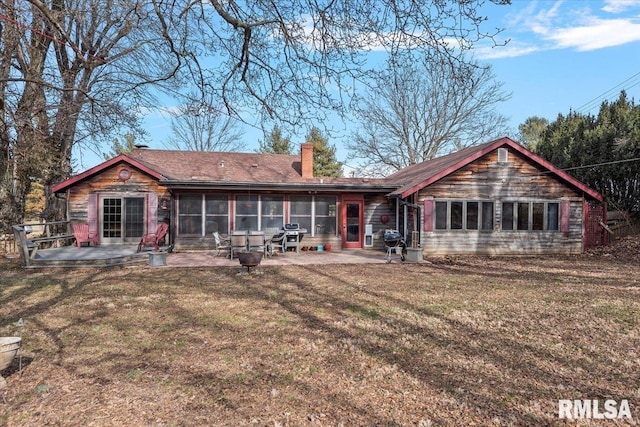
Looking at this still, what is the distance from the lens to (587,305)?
253 inches

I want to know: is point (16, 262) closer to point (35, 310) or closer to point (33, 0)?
point (35, 310)

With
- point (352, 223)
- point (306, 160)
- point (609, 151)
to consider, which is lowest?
point (352, 223)

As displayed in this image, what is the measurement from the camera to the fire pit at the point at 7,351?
3.44 metres

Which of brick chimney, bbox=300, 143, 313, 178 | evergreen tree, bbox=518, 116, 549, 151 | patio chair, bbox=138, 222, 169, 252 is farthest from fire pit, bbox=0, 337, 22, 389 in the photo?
evergreen tree, bbox=518, 116, 549, 151

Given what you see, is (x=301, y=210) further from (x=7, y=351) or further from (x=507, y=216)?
(x=7, y=351)

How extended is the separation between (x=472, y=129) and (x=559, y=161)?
356 inches

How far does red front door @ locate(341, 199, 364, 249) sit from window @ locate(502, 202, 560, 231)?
5495 millimetres

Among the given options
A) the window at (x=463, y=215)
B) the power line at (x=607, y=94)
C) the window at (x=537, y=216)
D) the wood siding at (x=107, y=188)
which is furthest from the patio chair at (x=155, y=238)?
the power line at (x=607, y=94)

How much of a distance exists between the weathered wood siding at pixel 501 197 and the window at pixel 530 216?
0.62 feet

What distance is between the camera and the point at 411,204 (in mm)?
13633

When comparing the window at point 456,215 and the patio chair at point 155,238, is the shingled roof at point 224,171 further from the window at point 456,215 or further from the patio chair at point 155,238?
the window at point 456,215

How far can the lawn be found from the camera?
Result: 3.09m

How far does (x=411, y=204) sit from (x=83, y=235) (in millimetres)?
11982

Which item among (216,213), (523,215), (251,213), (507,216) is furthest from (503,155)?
(216,213)
